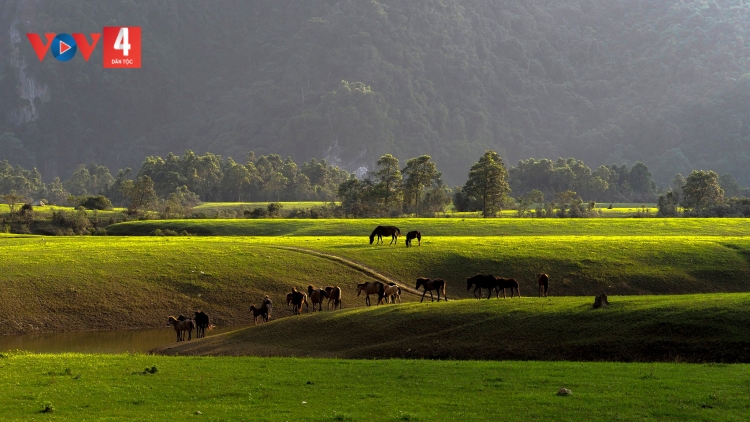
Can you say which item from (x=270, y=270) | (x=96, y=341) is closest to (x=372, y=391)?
(x=96, y=341)

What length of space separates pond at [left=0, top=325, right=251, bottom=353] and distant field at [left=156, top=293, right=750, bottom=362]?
3.19 meters

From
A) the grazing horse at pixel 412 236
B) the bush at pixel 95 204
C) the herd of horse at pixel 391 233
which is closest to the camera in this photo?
the grazing horse at pixel 412 236

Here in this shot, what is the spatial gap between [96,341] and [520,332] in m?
24.9

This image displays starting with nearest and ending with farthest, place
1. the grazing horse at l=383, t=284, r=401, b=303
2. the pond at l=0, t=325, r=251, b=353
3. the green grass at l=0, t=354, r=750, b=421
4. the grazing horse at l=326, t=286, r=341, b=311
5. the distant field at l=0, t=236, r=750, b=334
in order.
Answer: the green grass at l=0, t=354, r=750, b=421 < the pond at l=0, t=325, r=251, b=353 < the grazing horse at l=383, t=284, r=401, b=303 < the grazing horse at l=326, t=286, r=341, b=311 < the distant field at l=0, t=236, r=750, b=334

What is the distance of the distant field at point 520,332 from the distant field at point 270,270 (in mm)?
11135

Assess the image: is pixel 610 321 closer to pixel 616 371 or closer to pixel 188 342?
pixel 616 371

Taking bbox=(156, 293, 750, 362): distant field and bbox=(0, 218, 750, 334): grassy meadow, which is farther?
bbox=(0, 218, 750, 334): grassy meadow

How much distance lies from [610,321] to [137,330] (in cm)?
2914

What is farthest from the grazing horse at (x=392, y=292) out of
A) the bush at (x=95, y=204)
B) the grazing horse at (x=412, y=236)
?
the bush at (x=95, y=204)

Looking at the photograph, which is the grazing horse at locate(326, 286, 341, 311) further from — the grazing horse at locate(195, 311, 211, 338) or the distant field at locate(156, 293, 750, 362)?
the grazing horse at locate(195, 311, 211, 338)

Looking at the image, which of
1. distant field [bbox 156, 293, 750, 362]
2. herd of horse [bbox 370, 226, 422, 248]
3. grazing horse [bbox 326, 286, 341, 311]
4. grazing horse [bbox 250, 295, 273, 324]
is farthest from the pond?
herd of horse [bbox 370, 226, 422, 248]

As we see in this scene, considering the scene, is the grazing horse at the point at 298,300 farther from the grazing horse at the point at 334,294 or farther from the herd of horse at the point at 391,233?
the herd of horse at the point at 391,233

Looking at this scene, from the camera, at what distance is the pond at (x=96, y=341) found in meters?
38.2

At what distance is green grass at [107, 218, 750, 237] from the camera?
76375 mm
